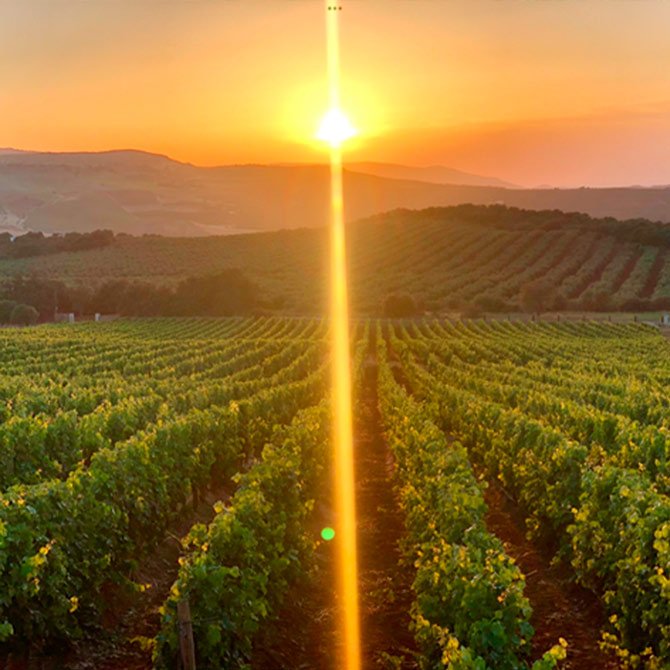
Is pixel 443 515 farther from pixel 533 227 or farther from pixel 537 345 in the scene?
pixel 533 227

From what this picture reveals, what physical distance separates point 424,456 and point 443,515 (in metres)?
3.67

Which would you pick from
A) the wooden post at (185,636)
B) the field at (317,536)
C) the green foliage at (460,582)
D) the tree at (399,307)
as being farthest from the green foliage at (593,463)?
the tree at (399,307)

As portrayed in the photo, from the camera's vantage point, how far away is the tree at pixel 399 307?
87.2m

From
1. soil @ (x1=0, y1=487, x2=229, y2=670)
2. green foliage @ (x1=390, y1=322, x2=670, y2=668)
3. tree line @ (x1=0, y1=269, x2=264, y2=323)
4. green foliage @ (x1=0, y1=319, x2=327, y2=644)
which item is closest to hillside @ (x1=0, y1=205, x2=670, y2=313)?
tree line @ (x1=0, y1=269, x2=264, y2=323)

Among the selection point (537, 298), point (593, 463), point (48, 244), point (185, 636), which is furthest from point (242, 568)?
point (48, 244)

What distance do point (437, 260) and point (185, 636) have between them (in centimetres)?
11330

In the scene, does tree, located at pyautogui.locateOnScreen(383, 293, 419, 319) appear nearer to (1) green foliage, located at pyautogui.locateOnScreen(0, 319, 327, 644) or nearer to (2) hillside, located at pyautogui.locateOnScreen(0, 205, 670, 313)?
(2) hillside, located at pyautogui.locateOnScreen(0, 205, 670, 313)

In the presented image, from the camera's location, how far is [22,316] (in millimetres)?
85812

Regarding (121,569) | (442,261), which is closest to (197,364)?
(121,569)

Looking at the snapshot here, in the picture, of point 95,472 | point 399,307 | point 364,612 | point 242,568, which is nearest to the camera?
point 242,568

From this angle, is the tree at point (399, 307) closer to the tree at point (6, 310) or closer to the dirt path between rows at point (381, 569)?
the tree at point (6, 310)

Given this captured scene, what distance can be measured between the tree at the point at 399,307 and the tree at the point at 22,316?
109ft

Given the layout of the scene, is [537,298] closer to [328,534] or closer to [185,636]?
[328,534]

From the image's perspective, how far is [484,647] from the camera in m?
7.36
